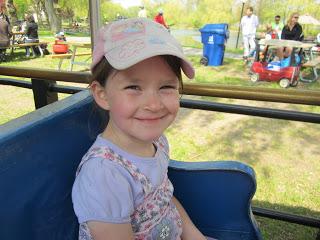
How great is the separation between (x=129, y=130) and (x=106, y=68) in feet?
0.62

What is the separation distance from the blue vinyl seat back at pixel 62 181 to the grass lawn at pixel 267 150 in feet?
3.83

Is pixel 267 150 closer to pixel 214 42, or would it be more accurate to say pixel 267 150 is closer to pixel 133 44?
pixel 133 44

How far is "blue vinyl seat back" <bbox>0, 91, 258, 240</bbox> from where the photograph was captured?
83 cm

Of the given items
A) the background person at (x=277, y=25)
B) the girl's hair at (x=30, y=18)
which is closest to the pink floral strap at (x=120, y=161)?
the background person at (x=277, y=25)

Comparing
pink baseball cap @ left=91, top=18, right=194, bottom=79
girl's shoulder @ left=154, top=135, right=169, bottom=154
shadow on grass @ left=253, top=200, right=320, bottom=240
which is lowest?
shadow on grass @ left=253, top=200, right=320, bottom=240

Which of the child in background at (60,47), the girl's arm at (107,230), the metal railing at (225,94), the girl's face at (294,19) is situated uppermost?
the metal railing at (225,94)

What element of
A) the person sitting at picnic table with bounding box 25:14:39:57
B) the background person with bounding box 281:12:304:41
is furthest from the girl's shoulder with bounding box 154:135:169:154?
the person sitting at picnic table with bounding box 25:14:39:57

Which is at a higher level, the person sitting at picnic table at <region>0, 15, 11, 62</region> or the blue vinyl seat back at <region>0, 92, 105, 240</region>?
the blue vinyl seat back at <region>0, 92, 105, 240</region>

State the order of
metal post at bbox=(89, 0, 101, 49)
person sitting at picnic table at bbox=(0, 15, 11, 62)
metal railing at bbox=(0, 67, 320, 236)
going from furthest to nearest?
person sitting at picnic table at bbox=(0, 15, 11, 62), metal post at bbox=(89, 0, 101, 49), metal railing at bbox=(0, 67, 320, 236)

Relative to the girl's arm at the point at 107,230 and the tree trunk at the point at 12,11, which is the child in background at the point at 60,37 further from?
the girl's arm at the point at 107,230

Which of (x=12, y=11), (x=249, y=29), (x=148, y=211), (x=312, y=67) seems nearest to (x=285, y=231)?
(x=148, y=211)

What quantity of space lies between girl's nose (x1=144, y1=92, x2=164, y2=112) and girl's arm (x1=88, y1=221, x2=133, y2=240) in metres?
0.33

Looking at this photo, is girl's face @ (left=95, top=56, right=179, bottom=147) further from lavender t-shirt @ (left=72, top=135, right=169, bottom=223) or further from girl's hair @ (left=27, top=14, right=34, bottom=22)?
girl's hair @ (left=27, top=14, right=34, bottom=22)

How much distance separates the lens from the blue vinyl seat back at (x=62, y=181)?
2.73ft
